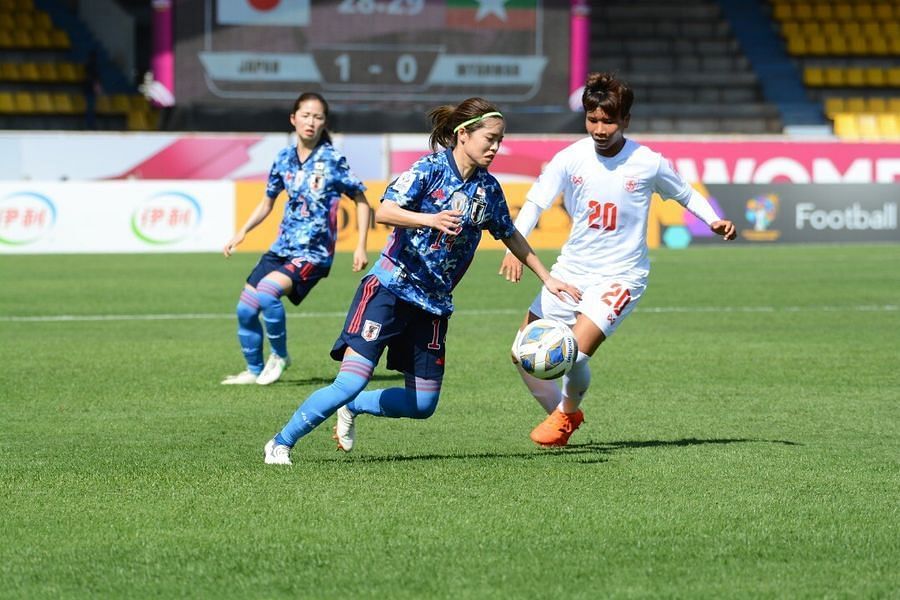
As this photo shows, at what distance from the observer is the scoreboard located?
26047 mm

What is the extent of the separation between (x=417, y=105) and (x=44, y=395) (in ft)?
58.4

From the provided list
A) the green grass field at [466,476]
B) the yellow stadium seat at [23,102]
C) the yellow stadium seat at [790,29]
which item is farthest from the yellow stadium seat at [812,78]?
the green grass field at [466,476]

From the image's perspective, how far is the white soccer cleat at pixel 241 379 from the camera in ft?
34.7

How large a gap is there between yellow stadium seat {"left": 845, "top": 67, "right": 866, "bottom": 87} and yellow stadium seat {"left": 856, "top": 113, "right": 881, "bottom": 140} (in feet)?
4.52

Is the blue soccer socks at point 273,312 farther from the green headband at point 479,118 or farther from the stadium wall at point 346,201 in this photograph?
the stadium wall at point 346,201

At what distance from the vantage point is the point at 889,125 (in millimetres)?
33750

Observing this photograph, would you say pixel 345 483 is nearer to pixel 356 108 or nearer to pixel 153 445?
pixel 153 445

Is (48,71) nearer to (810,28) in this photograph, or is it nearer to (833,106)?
(833,106)

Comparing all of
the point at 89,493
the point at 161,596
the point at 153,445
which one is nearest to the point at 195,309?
the point at 153,445

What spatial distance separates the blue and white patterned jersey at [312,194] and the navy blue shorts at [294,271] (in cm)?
4

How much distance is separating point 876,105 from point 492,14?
12.0 meters

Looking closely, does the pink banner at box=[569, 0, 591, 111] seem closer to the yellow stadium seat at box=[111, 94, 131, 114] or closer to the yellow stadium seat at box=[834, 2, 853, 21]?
the yellow stadium seat at box=[111, 94, 131, 114]

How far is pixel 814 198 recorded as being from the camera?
1057 inches

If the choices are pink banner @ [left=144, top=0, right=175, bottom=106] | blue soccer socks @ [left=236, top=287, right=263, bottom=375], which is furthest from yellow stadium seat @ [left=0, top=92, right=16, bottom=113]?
blue soccer socks @ [left=236, top=287, right=263, bottom=375]
